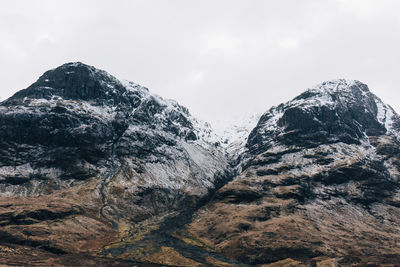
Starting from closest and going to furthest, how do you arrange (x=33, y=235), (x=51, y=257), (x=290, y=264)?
(x=51, y=257) < (x=290, y=264) < (x=33, y=235)

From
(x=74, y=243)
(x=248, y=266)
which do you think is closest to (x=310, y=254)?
(x=248, y=266)

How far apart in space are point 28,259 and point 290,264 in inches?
5461

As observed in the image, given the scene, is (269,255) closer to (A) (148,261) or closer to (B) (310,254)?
(B) (310,254)

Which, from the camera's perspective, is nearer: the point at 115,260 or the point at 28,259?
the point at 28,259

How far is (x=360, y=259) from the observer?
7205 inches

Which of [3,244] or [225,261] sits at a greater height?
[3,244]

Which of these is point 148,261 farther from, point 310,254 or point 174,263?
point 310,254

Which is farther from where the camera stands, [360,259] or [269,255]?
[269,255]

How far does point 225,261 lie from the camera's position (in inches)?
7367

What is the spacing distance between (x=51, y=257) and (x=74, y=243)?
28123 millimetres

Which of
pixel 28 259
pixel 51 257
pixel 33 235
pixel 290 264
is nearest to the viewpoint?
pixel 28 259

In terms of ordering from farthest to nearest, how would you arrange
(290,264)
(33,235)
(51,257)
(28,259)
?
(33,235), (290,264), (51,257), (28,259)

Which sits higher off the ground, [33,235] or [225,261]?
[33,235]

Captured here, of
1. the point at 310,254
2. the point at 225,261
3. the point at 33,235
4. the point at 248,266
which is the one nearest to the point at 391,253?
the point at 310,254
